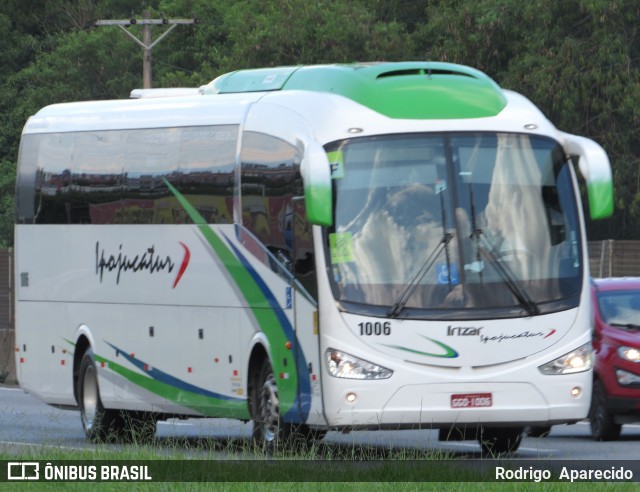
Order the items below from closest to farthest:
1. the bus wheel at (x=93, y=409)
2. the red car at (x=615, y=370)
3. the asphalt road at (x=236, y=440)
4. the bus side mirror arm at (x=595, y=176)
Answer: the bus side mirror arm at (x=595, y=176) → the asphalt road at (x=236, y=440) → the red car at (x=615, y=370) → the bus wheel at (x=93, y=409)

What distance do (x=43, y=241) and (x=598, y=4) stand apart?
81.0ft

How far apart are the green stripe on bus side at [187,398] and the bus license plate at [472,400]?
2.46 m

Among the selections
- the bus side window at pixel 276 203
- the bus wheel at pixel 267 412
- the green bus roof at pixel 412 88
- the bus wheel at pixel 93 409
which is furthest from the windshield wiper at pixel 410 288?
the bus wheel at pixel 93 409

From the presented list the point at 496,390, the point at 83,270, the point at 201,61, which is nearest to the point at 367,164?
the point at 496,390

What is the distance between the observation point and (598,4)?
140 ft

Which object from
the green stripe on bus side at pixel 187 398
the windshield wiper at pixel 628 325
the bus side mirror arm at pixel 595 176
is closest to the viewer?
the bus side mirror arm at pixel 595 176

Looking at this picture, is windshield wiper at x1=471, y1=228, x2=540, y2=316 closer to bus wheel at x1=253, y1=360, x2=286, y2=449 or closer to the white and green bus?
the white and green bus

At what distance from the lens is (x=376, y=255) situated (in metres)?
14.6

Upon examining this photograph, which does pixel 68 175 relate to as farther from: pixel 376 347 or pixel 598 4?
pixel 598 4

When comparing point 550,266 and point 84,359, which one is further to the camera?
point 84,359

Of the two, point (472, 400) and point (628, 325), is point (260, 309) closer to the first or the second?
point (472, 400)

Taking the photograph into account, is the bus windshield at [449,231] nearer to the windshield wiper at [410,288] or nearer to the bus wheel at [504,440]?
the windshield wiper at [410,288]

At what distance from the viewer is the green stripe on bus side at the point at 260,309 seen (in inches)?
604

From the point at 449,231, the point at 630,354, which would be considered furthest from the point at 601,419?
the point at 449,231
